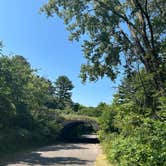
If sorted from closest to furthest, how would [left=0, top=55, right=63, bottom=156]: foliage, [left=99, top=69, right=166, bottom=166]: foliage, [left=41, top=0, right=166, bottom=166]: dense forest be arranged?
[left=99, top=69, right=166, bottom=166]: foliage < [left=41, top=0, right=166, bottom=166]: dense forest < [left=0, top=55, right=63, bottom=156]: foliage

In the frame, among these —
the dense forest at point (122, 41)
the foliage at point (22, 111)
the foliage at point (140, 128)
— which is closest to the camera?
the foliage at point (140, 128)

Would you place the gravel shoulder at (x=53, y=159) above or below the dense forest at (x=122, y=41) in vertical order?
below

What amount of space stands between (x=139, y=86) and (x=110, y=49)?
7.53 metres

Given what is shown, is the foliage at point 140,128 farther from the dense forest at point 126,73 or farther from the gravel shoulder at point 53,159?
the gravel shoulder at point 53,159

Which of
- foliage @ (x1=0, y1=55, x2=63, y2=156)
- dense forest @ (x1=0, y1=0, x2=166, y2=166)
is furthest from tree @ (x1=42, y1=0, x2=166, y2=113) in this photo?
foliage @ (x1=0, y1=55, x2=63, y2=156)

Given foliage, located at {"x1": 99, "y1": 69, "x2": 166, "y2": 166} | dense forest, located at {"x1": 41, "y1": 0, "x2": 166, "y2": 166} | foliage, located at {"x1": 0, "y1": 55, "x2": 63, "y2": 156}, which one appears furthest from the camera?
foliage, located at {"x1": 0, "y1": 55, "x2": 63, "y2": 156}

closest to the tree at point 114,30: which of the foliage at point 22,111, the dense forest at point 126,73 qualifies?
the dense forest at point 126,73

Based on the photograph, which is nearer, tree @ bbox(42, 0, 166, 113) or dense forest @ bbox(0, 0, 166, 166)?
dense forest @ bbox(0, 0, 166, 166)

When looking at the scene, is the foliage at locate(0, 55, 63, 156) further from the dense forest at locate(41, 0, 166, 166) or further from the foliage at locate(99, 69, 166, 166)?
the foliage at locate(99, 69, 166, 166)

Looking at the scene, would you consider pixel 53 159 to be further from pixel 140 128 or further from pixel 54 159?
pixel 140 128

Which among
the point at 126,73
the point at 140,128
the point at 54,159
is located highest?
the point at 126,73

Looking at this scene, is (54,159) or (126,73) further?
(54,159)

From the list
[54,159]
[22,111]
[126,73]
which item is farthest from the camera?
[22,111]

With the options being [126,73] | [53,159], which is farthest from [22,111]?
[126,73]
